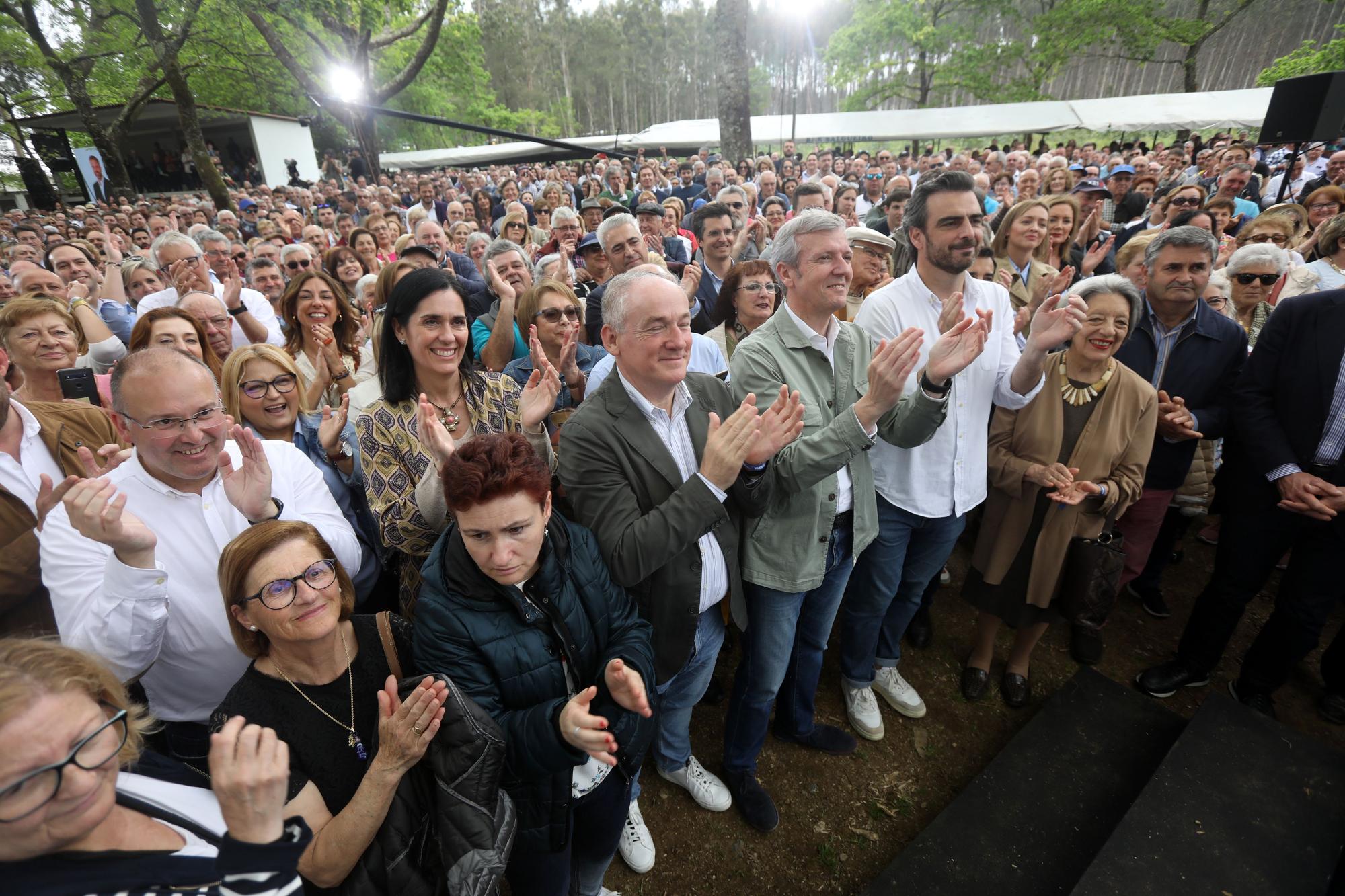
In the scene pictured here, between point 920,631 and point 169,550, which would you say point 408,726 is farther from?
point 920,631

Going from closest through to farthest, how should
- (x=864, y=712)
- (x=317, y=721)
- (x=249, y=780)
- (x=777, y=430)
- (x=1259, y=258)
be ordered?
(x=249, y=780), (x=317, y=721), (x=777, y=430), (x=864, y=712), (x=1259, y=258)

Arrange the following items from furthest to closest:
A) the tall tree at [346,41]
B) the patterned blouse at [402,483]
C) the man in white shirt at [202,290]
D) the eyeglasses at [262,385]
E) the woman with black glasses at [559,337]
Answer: the tall tree at [346,41] → the man in white shirt at [202,290] → the woman with black glasses at [559,337] → the eyeglasses at [262,385] → the patterned blouse at [402,483]

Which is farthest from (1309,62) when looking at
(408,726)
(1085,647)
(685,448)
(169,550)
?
(169,550)

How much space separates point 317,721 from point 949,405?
2598 mm

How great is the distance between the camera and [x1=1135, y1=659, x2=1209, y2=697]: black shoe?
3.23 metres

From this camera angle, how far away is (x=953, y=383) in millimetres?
2465

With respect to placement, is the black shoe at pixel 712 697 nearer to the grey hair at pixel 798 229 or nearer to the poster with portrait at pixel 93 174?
the grey hair at pixel 798 229

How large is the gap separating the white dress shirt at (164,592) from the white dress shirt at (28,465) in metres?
0.44

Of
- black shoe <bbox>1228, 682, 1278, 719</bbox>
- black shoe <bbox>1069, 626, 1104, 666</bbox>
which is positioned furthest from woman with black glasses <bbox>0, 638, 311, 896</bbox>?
black shoe <bbox>1228, 682, 1278, 719</bbox>

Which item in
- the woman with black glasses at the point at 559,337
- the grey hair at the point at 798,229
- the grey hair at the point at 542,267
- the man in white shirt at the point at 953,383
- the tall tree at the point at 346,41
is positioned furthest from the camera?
the tall tree at the point at 346,41

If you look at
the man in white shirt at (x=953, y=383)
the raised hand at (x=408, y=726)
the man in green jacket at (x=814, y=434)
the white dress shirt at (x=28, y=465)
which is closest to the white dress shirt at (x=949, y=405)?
the man in white shirt at (x=953, y=383)

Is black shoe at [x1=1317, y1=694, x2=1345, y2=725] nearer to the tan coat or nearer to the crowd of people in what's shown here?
the crowd of people

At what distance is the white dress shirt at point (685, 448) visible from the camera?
2051 millimetres

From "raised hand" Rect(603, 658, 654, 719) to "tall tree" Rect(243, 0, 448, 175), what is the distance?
19.1 m
